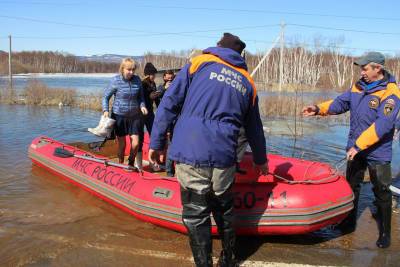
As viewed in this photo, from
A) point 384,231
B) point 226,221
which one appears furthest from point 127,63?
point 384,231

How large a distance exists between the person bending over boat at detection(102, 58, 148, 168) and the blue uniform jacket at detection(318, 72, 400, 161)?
9.27 ft

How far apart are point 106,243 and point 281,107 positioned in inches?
509

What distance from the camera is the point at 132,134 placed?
5.73 m

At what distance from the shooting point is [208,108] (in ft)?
9.46

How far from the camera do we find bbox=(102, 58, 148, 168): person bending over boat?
545cm

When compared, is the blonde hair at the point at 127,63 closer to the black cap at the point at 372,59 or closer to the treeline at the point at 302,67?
the black cap at the point at 372,59

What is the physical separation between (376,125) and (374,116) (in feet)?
0.66

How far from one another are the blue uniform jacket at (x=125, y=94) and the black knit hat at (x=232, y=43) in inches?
102

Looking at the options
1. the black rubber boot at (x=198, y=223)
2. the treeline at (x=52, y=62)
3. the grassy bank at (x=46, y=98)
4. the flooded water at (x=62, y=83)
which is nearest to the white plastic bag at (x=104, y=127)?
the black rubber boot at (x=198, y=223)

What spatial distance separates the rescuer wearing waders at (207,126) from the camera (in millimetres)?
2895

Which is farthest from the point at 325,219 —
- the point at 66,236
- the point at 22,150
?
the point at 22,150

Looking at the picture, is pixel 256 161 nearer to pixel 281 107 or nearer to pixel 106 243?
pixel 106 243

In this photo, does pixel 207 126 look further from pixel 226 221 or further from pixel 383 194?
pixel 383 194

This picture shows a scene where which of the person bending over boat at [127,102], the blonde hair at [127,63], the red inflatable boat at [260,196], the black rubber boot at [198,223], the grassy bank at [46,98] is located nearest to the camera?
the black rubber boot at [198,223]
